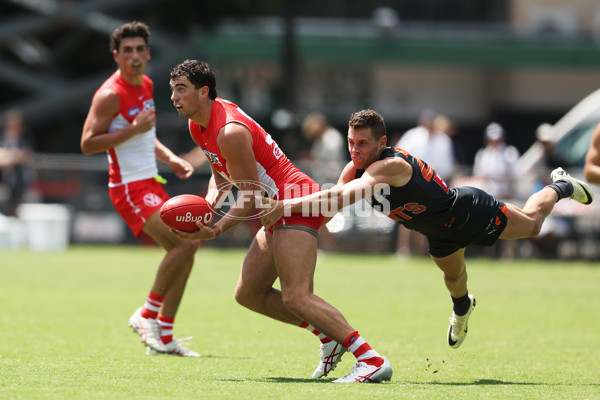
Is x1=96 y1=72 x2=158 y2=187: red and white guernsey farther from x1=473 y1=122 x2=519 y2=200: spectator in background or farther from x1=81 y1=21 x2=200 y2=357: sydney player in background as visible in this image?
x1=473 y1=122 x2=519 y2=200: spectator in background

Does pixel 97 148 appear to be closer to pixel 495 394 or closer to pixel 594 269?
pixel 495 394

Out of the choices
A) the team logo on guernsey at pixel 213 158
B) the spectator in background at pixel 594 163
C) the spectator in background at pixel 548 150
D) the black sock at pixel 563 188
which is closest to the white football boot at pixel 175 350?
the team logo on guernsey at pixel 213 158

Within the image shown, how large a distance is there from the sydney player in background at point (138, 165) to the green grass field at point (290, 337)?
16.4 inches

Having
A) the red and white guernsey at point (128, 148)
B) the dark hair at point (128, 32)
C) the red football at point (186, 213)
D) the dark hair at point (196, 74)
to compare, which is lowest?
the red football at point (186, 213)

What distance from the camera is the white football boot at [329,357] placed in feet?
22.6

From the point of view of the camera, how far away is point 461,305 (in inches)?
317

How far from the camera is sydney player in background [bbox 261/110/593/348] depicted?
6.61 m

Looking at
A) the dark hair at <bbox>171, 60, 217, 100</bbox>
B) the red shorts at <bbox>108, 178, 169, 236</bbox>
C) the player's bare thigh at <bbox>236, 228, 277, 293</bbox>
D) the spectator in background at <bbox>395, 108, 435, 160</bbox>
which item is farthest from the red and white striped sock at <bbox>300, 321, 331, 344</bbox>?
the spectator in background at <bbox>395, 108, 435, 160</bbox>

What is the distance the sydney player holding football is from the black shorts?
4.09 ft

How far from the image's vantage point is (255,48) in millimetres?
30562

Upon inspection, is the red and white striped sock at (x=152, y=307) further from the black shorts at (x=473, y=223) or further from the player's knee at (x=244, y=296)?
the black shorts at (x=473, y=223)

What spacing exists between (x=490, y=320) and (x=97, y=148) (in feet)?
15.2

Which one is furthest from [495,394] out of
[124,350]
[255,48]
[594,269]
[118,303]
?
[255,48]

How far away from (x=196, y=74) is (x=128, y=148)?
188 cm
